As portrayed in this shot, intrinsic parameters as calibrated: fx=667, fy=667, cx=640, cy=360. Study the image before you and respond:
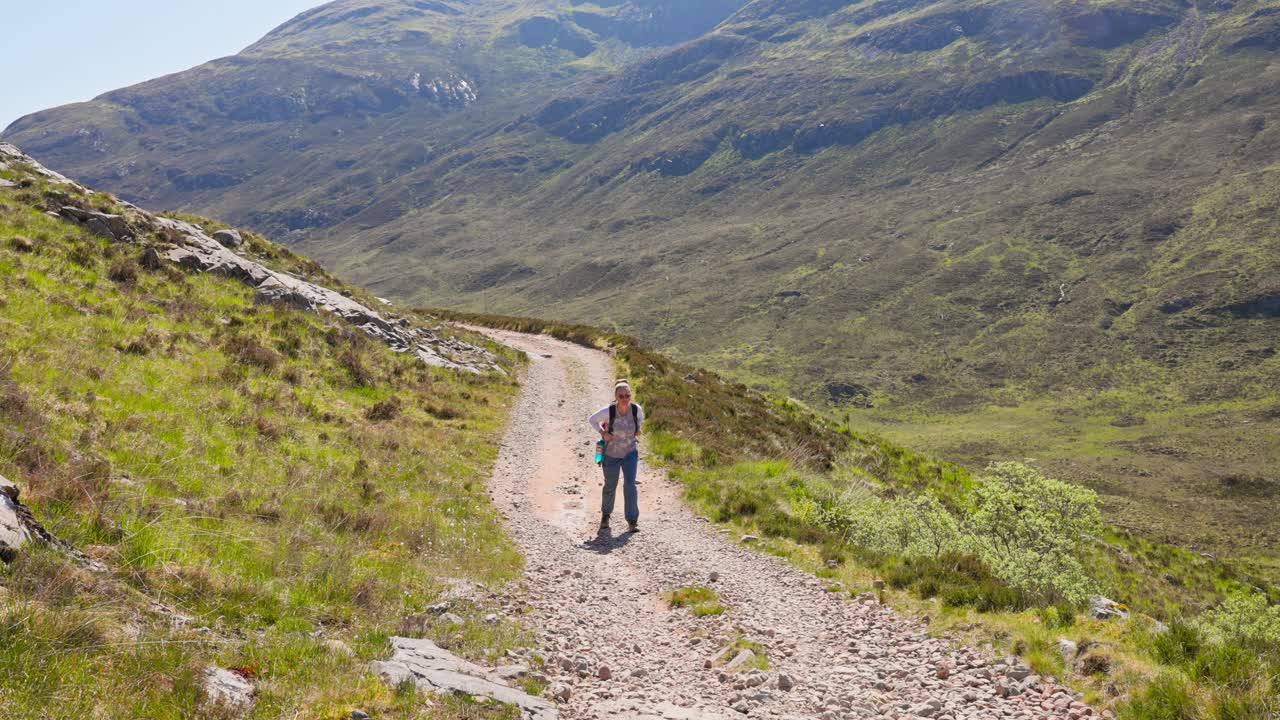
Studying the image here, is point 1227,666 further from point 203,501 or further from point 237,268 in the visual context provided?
point 237,268

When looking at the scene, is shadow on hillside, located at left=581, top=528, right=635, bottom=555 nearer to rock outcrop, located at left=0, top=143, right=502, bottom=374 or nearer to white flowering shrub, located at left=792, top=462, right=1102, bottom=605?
white flowering shrub, located at left=792, top=462, right=1102, bottom=605

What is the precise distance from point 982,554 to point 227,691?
12.9 metres

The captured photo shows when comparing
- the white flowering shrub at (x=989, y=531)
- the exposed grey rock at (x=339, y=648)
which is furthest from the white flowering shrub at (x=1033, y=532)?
the exposed grey rock at (x=339, y=648)

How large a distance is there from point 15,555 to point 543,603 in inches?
255

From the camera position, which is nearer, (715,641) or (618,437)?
(715,641)

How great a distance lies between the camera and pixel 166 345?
16250 mm

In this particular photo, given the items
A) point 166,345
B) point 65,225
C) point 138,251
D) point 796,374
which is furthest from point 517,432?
point 796,374

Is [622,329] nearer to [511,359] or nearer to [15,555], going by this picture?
[511,359]

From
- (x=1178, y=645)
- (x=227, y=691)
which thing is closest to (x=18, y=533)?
(x=227, y=691)

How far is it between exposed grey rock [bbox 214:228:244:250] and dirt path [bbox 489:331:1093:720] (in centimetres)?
2469

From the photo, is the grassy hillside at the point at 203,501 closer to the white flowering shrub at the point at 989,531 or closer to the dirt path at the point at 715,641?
the dirt path at the point at 715,641

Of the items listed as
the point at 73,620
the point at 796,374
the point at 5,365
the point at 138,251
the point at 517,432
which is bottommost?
the point at 796,374

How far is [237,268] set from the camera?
26.7 meters

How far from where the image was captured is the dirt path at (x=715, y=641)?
7.14m
